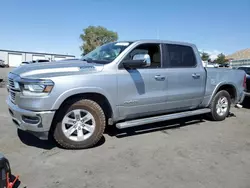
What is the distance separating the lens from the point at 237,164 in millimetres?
3924

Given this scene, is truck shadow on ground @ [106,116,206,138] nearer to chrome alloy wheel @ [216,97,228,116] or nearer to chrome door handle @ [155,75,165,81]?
chrome alloy wheel @ [216,97,228,116]

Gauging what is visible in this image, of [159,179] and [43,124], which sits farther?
[43,124]

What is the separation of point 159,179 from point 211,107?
3721 mm

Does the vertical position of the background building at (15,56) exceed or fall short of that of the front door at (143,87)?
it exceeds it

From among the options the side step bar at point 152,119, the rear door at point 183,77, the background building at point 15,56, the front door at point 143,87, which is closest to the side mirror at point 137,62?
the front door at point 143,87

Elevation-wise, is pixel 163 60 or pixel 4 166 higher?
pixel 163 60

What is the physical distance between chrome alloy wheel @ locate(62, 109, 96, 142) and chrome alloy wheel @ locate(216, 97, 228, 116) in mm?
3730

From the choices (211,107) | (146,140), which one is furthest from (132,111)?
(211,107)

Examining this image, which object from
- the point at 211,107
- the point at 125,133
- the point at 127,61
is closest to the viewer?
the point at 127,61

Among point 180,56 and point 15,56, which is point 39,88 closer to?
point 180,56

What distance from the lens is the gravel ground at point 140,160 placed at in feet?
10.8

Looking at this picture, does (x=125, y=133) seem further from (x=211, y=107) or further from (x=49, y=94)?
(x=211, y=107)

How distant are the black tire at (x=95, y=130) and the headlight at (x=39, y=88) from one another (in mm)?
427

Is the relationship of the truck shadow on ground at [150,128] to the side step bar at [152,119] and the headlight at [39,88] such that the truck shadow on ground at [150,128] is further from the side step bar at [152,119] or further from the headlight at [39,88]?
the headlight at [39,88]
